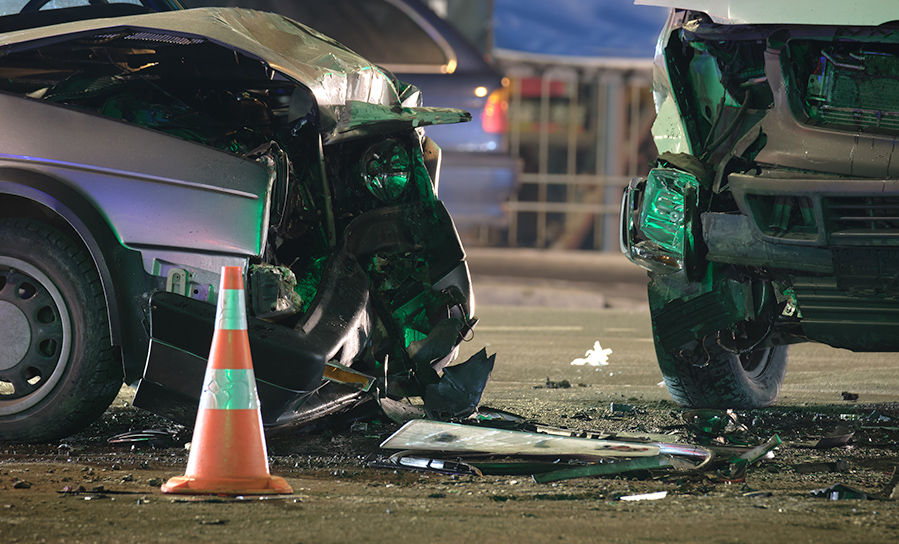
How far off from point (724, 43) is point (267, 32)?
6.24 feet

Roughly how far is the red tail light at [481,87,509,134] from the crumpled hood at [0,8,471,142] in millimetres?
5153

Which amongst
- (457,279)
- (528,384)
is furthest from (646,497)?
(528,384)

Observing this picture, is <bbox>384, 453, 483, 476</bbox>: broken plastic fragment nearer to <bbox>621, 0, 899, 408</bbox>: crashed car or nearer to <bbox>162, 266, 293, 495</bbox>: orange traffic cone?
<bbox>162, 266, 293, 495</bbox>: orange traffic cone

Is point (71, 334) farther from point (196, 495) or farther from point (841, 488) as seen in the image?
point (841, 488)

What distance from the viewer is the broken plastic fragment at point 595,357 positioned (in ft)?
25.1

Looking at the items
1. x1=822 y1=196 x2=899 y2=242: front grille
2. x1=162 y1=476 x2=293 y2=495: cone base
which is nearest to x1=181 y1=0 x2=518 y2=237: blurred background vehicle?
x1=822 y1=196 x2=899 y2=242: front grille

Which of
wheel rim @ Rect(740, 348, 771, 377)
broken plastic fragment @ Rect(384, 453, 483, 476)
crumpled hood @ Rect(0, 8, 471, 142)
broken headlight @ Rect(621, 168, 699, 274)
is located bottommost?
broken plastic fragment @ Rect(384, 453, 483, 476)

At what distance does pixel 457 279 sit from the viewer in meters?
5.06

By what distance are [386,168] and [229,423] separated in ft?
5.30

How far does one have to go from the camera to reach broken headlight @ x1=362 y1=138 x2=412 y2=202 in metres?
4.78

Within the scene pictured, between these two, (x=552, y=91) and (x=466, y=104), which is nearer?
(x=466, y=104)

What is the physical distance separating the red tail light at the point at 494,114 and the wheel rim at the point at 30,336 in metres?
6.21

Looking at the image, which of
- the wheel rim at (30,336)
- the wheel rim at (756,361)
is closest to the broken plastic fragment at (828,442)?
the wheel rim at (756,361)

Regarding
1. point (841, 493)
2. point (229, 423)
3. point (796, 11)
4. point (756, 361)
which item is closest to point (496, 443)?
point (229, 423)
